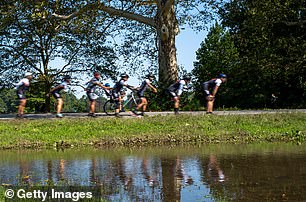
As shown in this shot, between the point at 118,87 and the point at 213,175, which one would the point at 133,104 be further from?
the point at 213,175

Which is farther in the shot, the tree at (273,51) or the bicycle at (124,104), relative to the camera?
the tree at (273,51)

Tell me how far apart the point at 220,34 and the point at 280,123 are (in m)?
40.0

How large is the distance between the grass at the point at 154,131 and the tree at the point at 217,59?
1044 inches

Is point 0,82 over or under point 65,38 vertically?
under

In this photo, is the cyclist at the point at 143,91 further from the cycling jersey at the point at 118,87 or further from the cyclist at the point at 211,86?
the cyclist at the point at 211,86

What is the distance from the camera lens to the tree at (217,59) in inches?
1896

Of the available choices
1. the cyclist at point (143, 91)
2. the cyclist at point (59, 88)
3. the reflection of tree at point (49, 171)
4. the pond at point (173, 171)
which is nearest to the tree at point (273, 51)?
the cyclist at point (143, 91)

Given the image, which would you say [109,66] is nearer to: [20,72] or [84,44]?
[84,44]

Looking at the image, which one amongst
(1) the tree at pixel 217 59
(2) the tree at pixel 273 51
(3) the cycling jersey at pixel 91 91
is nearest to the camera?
(3) the cycling jersey at pixel 91 91

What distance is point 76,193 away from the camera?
7.92 m

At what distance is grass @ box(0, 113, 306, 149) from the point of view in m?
16.2

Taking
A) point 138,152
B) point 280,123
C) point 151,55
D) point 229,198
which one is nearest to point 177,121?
point 280,123

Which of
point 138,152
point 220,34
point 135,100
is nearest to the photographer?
point 138,152

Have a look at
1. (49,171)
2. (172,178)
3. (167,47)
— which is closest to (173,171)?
(172,178)
